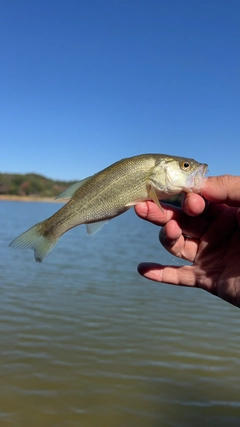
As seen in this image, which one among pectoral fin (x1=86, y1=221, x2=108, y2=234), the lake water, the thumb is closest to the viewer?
the thumb

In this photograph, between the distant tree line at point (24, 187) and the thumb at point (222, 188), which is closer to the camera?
the thumb at point (222, 188)

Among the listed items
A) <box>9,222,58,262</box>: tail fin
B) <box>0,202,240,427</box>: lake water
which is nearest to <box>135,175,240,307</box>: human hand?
<box>9,222,58,262</box>: tail fin

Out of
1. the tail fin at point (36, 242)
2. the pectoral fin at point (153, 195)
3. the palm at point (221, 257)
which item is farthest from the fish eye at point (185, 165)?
the tail fin at point (36, 242)

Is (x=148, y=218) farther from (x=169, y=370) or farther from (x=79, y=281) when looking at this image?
(x=79, y=281)

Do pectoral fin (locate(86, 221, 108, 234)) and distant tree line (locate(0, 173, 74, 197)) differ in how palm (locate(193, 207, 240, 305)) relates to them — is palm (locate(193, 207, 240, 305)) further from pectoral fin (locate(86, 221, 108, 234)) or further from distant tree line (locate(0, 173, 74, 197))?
distant tree line (locate(0, 173, 74, 197))

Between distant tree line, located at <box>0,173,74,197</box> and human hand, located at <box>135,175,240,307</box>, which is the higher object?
distant tree line, located at <box>0,173,74,197</box>

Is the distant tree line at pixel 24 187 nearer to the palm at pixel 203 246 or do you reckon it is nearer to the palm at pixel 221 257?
the palm at pixel 203 246
